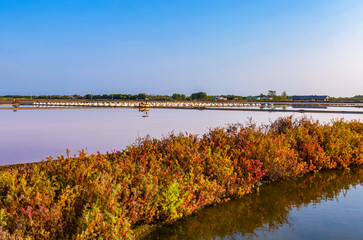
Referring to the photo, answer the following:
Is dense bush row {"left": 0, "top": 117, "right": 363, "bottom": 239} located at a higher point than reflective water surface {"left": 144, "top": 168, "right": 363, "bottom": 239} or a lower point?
higher

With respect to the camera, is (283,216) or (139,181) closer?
(139,181)

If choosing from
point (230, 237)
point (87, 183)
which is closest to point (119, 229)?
point (87, 183)

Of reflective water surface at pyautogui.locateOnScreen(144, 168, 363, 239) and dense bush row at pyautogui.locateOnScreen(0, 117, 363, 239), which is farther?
reflective water surface at pyautogui.locateOnScreen(144, 168, 363, 239)

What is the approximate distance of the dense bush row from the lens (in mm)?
6281

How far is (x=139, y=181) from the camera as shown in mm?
8117

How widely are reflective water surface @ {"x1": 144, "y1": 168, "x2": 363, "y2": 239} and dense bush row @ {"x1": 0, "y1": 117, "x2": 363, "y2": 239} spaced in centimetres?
45

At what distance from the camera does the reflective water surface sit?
8094 millimetres

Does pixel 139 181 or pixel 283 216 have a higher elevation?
pixel 139 181

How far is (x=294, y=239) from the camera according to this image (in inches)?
305

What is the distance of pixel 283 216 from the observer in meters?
9.38

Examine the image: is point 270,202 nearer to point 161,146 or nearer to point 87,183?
point 161,146

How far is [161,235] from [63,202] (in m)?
2.76

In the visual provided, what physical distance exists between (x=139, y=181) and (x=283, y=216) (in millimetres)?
4457

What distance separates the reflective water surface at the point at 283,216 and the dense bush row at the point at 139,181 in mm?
451
